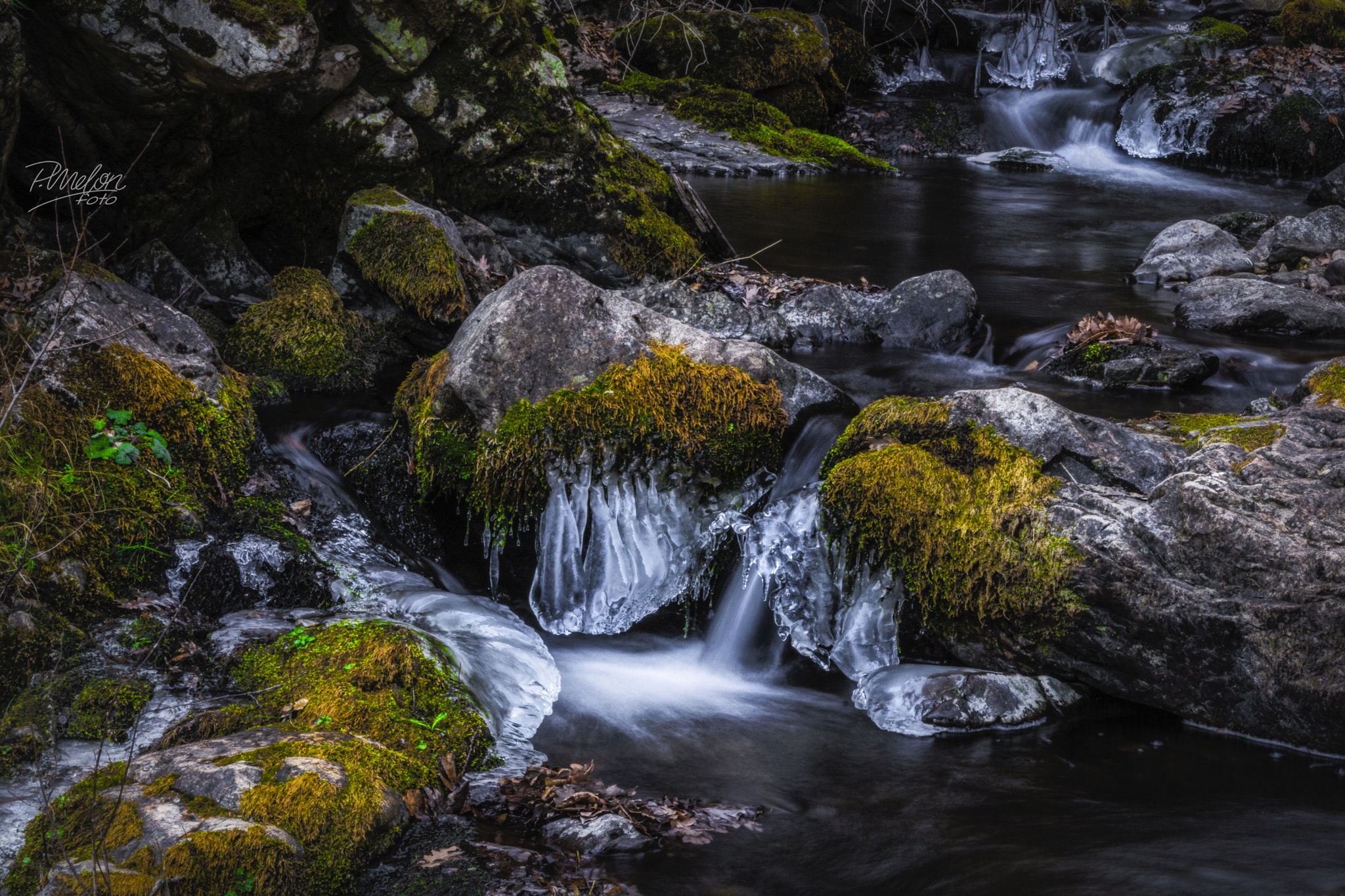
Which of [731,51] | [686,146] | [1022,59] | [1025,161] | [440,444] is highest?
[1022,59]

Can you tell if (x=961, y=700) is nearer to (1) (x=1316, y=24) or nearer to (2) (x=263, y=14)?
(2) (x=263, y=14)

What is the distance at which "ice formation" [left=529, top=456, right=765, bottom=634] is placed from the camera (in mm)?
5227

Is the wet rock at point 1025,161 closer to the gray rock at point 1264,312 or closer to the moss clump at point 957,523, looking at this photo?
the gray rock at point 1264,312

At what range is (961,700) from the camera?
4215 millimetres

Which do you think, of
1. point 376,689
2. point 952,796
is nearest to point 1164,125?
point 952,796

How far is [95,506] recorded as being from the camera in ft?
14.2

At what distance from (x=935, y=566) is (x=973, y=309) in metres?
4.66

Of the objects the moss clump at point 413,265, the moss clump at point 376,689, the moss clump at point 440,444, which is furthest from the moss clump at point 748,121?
the moss clump at point 376,689

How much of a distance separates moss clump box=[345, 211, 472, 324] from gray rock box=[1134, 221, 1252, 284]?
25.0ft

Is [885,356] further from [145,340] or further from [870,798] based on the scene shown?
[145,340]

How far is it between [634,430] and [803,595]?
4.23ft

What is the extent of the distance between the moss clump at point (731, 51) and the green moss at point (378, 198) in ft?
45.0

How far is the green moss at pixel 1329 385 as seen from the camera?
5105 millimetres

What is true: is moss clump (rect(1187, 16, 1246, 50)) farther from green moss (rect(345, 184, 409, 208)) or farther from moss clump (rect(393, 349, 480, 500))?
moss clump (rect(393, 349, 480, 500))
